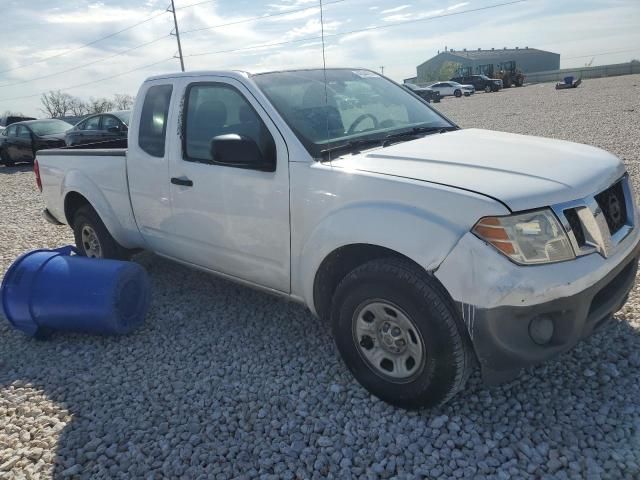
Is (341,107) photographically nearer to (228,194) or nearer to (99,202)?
(228,194)

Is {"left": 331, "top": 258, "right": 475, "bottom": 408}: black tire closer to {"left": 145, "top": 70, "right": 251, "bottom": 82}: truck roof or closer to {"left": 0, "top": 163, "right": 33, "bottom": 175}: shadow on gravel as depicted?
{"left": 145, "top": 70, "right": 251, "bottom": 82}: truck roof

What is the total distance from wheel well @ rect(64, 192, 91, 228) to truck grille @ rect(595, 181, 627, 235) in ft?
14.8

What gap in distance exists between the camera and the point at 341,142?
3.23 metres

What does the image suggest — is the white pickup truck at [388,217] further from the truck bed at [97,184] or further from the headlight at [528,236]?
the truck bed at [97,184]

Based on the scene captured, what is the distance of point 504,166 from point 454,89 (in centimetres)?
4312

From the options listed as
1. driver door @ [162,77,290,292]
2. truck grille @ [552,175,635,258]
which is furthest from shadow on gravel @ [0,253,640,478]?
truck grille @ [552,175,635,258]

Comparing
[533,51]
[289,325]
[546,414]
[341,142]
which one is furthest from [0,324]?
[533,51]

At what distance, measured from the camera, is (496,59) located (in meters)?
82.7

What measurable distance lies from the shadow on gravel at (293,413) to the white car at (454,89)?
1657 inches

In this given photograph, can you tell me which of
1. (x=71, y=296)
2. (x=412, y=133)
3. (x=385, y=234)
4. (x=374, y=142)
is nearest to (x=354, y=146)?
(x=374, y=142)

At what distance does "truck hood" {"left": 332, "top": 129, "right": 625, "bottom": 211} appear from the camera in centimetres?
240

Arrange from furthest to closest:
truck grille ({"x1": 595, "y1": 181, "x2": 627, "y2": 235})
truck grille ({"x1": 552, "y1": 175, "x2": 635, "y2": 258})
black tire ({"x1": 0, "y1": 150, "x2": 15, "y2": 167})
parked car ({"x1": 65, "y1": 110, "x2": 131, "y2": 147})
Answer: black tire ({"x1": 0, "y1": 150, "x2": 15, "y2": 167})
parked car ({"x1": 65, "y1": 110, "x2": 131, "y2": 147})
truck grille ({"x1": 595, "y1": 181, "x2": 627, "y2": 235})
truck grille ({"x1": 552, "y1": 175, "x2": 635, "y2": 258})

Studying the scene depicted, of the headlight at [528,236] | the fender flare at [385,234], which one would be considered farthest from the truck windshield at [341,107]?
the headlight at [528,236]

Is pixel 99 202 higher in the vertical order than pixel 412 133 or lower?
lower
